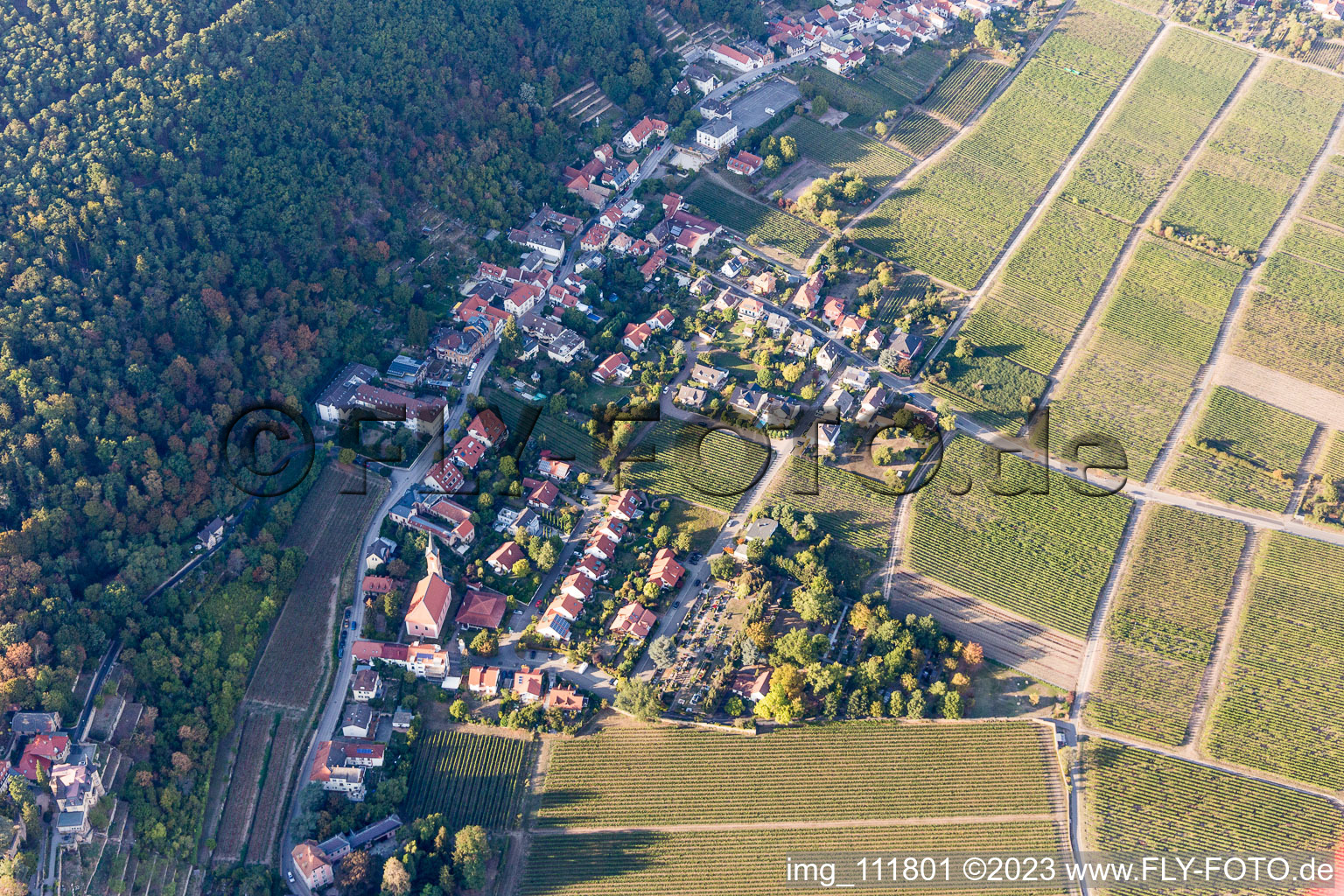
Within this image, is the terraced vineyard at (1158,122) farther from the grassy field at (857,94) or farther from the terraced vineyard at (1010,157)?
the grassy field at (857,94)

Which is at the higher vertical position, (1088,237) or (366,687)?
(366,687)

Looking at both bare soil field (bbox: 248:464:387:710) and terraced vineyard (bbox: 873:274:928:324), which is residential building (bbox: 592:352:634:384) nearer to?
bare soil field (bbox: 248:464:387:710)

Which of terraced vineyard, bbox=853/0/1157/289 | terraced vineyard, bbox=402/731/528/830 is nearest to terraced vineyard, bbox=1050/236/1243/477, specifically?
→ terraced vineyard, bbox=853/0/1157/289

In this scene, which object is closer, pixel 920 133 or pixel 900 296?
pixel 900 296

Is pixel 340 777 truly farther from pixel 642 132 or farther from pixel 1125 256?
pixel 1125 256

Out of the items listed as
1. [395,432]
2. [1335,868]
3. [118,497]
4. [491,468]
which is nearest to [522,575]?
[491,468]

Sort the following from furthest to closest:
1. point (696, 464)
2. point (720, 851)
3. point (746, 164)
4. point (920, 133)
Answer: point (920, 133)
point (746, 164)
point (696, 464)
point (720, 851)

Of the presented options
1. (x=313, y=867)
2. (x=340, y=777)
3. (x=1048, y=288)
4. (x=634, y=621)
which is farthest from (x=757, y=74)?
(x=313, y=867)
